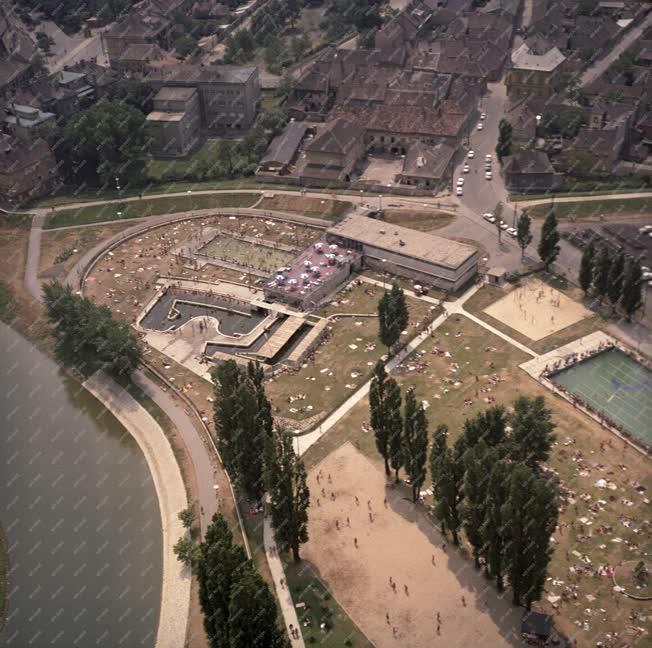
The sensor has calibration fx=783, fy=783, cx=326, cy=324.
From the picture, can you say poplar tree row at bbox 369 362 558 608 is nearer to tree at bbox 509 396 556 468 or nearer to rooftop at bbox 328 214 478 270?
tree at bbox 509 396 556 468

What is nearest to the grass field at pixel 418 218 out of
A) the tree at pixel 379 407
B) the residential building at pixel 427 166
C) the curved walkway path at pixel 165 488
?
the residential building at pixel 427 166

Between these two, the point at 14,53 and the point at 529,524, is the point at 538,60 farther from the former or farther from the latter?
the point at 529,524

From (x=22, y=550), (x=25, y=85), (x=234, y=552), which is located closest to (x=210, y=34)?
(x=25, y=85)

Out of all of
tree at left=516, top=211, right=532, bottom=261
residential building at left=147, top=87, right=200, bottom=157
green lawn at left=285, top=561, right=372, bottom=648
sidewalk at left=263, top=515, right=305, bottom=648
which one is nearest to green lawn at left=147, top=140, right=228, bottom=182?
residential building at left=147, top=87, right=200, bottom=157

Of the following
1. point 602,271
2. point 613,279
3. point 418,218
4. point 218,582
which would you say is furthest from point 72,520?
point 418,218

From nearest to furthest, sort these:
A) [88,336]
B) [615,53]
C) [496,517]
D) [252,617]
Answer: [252,617] < [496,517] < [88,336] < [615,53]

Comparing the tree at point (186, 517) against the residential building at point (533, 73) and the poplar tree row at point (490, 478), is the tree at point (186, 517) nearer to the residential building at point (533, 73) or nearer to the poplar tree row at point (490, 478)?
the poplar tree row at point (490, 478)

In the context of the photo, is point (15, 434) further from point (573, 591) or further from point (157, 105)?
point (157, 105)
